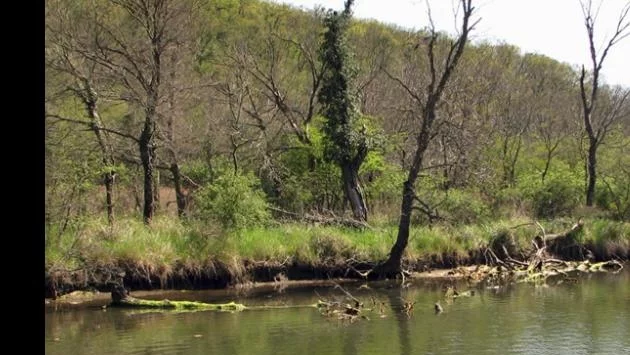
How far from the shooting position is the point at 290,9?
165 ft

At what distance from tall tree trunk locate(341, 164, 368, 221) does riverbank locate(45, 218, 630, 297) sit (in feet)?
8.56

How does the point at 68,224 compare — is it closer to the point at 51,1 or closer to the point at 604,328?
the point at 51,1

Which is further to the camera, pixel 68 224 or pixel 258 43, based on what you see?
pixel 258 43

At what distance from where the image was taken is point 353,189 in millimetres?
34188

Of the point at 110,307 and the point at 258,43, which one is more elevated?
the point at 258,43

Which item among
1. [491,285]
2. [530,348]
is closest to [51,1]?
[491,285]

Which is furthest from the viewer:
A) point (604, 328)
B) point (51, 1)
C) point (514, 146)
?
point (514, 146)

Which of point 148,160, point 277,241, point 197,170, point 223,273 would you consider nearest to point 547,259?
point 277,241

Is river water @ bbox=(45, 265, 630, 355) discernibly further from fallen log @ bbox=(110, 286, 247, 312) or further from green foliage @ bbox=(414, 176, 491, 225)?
green foliage @ bbox=(414, 176, 491, 225)

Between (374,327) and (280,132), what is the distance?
68.7ft

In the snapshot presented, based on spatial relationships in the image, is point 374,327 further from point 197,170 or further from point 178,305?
point 197,170

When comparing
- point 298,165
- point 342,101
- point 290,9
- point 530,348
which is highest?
point 290,9

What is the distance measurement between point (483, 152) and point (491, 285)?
17.2 m

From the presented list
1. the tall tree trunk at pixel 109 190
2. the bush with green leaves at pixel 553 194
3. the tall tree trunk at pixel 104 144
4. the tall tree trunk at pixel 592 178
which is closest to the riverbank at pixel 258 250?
the tall tree trunk at pixel 109 190
